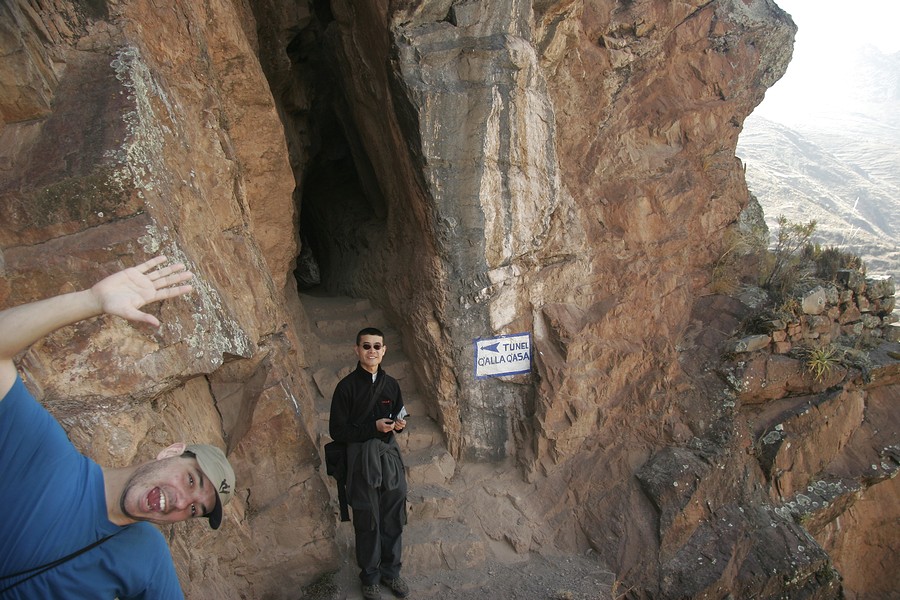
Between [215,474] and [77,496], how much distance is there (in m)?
0.36

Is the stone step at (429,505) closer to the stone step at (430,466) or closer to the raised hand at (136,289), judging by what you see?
the stone step at (430,466)

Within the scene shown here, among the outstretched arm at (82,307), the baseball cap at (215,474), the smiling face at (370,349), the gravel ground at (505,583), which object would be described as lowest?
the gravel ground at (505,583)

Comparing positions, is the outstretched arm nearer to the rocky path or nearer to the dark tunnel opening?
the rocky path

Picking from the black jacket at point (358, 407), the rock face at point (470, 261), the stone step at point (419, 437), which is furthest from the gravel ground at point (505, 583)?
the black jacket at point (358, 407)

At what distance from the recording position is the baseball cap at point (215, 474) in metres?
1.68

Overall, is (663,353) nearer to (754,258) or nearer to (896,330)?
(754,258)

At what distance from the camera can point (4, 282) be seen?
2.48 m

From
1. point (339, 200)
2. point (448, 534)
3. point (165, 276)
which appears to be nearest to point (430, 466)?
point (448, 534)

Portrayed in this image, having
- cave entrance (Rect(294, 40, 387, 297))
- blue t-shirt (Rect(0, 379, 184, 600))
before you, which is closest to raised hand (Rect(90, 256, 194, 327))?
blue t-shirt (Rect(0, 379, 184, 600))

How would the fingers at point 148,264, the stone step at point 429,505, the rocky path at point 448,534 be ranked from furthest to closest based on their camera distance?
1. the stone step at point 429,505
2. the rocky path at point 448,534
3. the fingers at point 148,264

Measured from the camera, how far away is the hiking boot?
11.4 ft

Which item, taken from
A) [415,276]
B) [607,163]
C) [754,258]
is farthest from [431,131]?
[754,258]

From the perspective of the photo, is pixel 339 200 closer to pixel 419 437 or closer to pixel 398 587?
pixel 419 437

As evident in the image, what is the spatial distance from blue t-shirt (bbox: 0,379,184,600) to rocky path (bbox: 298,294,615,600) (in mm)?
2303
